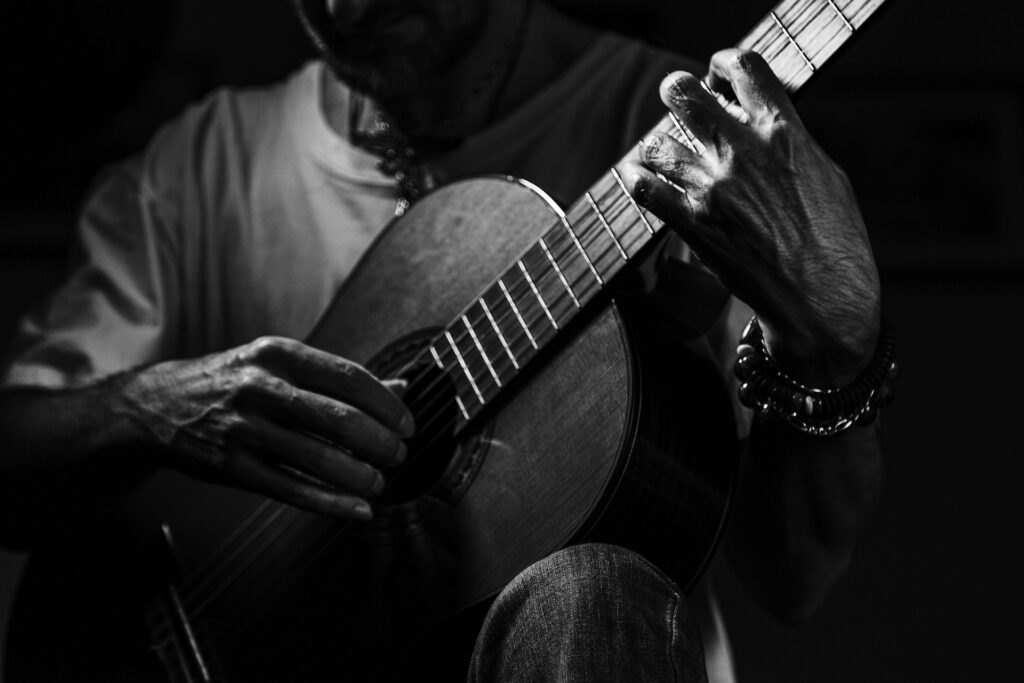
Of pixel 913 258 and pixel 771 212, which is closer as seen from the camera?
pixel 771 212

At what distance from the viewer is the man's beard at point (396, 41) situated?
1.16 m

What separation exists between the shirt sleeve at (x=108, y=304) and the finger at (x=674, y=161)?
1.88 ft

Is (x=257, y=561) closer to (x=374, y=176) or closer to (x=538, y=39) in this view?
(x=374, y=176)

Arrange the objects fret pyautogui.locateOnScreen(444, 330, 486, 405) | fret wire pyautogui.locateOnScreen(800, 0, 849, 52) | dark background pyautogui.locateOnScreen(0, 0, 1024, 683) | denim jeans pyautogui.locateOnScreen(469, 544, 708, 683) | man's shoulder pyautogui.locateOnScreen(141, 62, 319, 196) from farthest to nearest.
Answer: dark background pyautogui.locateOnScreen(0, 0, 1024, 683) → man's shoulder pyautogui.locateOnScreen(141, 62, 319, 196) → fret pyautogui.locateOnScreen(444, 330, 486, 405) → fret wire pyautogui.locateOnScreen(800, 0, 849, 52) → denim jeans pyautogui.locateOnScreen(469, 544, 708, 683)

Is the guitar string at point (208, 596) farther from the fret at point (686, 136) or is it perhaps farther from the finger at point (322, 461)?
the fret at point (686, 136)

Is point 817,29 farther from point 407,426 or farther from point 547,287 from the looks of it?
point 407,426

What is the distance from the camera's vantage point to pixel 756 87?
84 centimetres

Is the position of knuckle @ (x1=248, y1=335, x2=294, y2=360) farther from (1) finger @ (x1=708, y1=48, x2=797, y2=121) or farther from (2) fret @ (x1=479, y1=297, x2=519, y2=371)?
(1) finger @ (x1=708, y1=48, x2=797, y2=121)

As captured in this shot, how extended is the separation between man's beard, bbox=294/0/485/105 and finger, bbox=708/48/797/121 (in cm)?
37

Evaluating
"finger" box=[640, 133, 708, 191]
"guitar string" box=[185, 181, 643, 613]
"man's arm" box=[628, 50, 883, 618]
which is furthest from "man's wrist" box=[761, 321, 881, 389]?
"guitar string" box=[185, 181, 643, 613]

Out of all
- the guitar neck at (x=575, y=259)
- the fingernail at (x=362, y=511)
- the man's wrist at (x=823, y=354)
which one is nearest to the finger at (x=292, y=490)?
the fingernail at (x=362, y=511)

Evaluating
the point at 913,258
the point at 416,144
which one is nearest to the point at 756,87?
the point at 416,144

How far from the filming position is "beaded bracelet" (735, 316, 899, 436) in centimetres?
88

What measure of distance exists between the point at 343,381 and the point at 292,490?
9 cm
